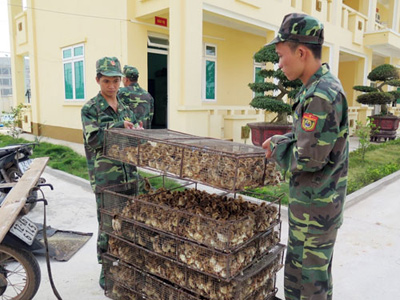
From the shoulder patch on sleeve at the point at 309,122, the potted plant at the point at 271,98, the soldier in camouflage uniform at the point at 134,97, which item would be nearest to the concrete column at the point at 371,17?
the potted plant at the point at 271,98

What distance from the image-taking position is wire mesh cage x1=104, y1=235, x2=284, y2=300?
2012mm

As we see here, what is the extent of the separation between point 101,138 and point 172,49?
481cm

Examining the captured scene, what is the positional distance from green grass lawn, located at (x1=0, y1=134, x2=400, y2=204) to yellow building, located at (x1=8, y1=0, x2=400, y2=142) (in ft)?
6.30

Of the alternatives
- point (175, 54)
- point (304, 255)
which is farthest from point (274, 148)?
point (175, 54)

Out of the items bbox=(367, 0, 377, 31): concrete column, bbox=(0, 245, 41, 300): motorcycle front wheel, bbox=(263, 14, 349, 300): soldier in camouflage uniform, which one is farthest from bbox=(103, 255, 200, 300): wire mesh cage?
bbox=(367, 0, 377, 31): concrete column

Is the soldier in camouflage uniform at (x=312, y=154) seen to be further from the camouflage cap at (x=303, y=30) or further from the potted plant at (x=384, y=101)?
the potted plant at (x=384, y=101)

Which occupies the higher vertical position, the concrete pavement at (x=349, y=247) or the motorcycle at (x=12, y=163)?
the motorcycle at (x=12, y=163)

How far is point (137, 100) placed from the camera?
4906 millimetres

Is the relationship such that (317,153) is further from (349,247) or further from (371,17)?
(371,17)

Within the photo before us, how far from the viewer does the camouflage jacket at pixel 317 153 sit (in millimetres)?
1668

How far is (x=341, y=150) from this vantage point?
1.79m

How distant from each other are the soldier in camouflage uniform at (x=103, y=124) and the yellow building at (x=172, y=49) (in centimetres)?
429

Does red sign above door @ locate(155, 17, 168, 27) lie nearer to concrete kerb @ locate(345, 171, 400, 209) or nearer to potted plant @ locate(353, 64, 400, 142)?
concrete kerb @ locate(345, 171, 400, 209)

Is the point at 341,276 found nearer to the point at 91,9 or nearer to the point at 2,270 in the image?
the point at 2,270
